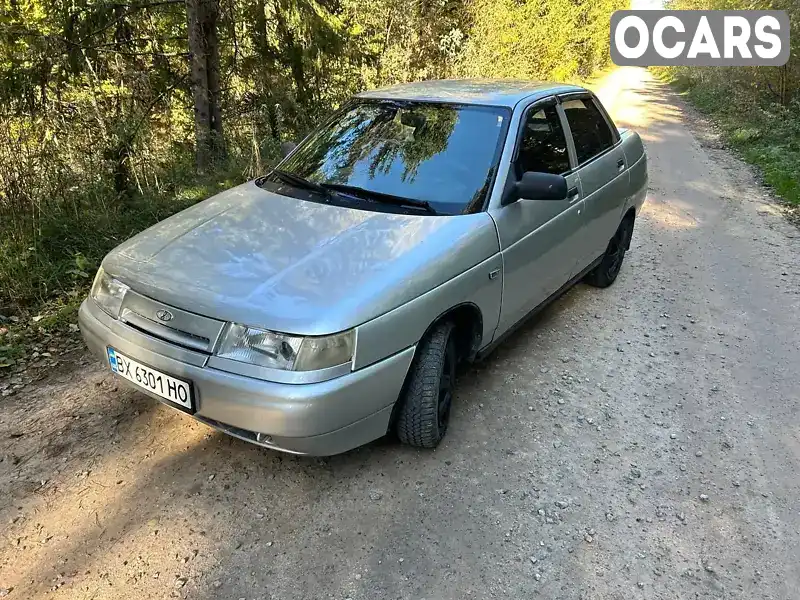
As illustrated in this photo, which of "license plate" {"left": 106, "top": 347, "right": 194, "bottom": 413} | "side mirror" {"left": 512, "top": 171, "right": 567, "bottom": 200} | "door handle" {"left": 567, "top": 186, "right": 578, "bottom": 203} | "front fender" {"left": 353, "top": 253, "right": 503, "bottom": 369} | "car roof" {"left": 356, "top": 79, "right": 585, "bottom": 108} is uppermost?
"car roof" {"left": 356, "top": 79, "right": 585, "bottom": 108}

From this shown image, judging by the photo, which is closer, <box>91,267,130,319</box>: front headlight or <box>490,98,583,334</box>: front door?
<box>91,267,130,319</box>: front headlight

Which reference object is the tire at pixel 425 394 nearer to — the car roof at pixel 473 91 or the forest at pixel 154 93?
the car roof at pixel 473 91

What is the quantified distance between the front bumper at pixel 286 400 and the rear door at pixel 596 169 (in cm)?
225

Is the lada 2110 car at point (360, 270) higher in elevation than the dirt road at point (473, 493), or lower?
higher

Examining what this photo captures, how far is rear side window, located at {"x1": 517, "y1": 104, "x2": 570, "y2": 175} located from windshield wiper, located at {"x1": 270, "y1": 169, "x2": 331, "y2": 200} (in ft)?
3.79

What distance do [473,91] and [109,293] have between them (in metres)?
2.61

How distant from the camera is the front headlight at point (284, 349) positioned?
2.31 meters

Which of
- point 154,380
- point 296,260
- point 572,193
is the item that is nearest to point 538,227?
point 572,193

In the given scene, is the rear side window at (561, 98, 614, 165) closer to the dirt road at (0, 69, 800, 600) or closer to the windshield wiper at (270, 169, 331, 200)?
the dirt road at (0, 69, 800, 600)

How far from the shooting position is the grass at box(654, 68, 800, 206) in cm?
923

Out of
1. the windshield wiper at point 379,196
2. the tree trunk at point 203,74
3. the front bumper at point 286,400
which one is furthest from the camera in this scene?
the tree trunk at point 203,74

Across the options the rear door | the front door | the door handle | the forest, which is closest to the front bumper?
the front door

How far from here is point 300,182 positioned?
11.4ft

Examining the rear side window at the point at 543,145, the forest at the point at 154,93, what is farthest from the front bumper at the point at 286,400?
the forest at the point at 154,93
